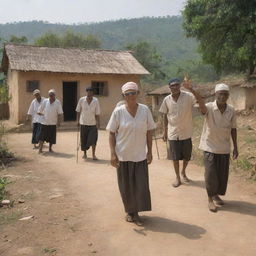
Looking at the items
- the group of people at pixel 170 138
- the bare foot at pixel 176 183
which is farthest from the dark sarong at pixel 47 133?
the bare foot at pixel 176 183

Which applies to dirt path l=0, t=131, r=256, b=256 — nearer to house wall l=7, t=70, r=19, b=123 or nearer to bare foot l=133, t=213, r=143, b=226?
bare foot l=133, t=213, r=143, b=226

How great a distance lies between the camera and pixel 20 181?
7.55 m

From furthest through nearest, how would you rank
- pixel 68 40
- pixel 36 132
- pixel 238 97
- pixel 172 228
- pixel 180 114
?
pixel 68 40, pixel 238 97, pixel 36 132, pixel 180 114, pixel 172 228

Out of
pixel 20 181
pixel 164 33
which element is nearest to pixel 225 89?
pixel 20 181

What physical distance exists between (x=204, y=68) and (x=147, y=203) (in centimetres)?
5781

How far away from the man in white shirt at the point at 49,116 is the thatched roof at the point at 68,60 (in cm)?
678

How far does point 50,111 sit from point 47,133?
604 mm

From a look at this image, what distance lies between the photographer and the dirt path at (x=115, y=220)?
14.4 ft

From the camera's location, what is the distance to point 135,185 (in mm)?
5070

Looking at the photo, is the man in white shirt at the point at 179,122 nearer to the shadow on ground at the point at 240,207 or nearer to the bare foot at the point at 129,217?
the shadow on ground at the point at 240,207

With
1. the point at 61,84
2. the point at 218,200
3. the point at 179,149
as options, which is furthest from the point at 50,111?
the point at 61,84

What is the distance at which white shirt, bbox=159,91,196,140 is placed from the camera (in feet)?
22.3

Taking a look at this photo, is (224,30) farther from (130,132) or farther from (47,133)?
(130,132)

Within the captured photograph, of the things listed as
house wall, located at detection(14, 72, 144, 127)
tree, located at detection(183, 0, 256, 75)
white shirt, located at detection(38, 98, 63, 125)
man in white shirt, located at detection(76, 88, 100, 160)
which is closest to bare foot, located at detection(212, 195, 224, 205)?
man in white shirt, located at detection(76, 88, 100, 160)
